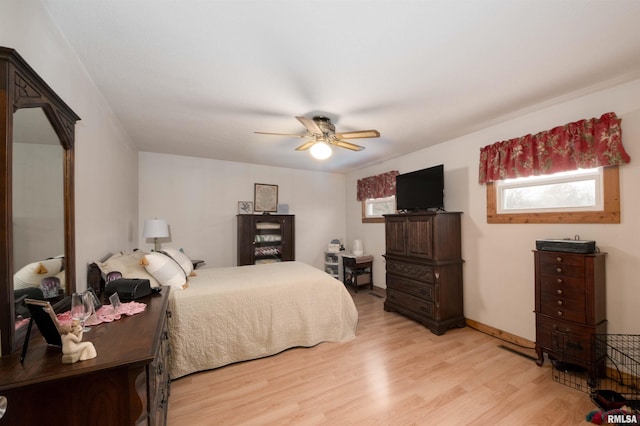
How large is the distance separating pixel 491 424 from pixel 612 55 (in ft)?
8.50

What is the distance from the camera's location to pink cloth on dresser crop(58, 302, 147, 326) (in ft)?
3.99

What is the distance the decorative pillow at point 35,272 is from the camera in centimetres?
97

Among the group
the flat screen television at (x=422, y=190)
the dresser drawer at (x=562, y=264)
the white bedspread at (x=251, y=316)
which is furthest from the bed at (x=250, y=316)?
the dresser drawer at (x=562, y=264)

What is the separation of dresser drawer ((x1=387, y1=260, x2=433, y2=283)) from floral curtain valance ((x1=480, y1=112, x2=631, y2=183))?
4.20 ft

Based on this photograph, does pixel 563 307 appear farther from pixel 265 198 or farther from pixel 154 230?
pixel 154 230

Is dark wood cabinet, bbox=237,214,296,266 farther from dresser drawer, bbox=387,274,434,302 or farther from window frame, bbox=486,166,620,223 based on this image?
window frame, bbox=486,166,620,223

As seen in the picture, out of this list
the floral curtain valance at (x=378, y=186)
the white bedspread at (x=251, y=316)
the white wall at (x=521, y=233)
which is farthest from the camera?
the floral curtain valance at (x=378, y=186)

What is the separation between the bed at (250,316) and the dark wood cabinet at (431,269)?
938 millimetres

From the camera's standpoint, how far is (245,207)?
15.4ft

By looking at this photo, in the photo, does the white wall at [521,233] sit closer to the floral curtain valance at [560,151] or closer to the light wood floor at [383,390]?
the floral curtain valance at [560,151]

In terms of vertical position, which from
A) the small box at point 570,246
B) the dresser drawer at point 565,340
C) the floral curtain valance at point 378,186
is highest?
the floral curtain valance at point 378,186

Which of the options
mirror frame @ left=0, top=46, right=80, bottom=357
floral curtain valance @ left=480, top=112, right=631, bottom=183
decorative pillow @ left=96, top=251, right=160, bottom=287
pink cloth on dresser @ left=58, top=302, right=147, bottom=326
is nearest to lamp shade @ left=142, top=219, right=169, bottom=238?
decorative pillow @ left=96, top=251, right=160, bottom=287

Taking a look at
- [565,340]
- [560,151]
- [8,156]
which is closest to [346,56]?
[8,156]

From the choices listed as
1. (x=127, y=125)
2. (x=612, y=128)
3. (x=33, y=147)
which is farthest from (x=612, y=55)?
(x=127, y=125)
